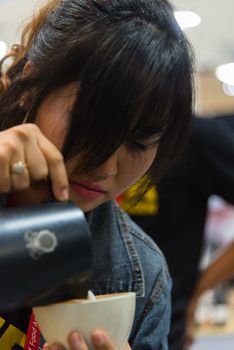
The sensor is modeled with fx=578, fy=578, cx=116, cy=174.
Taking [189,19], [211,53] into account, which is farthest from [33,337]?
[211,53]

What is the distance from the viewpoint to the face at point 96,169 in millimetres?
679

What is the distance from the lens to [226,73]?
13.5 feet

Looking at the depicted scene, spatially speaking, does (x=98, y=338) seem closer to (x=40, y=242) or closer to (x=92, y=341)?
(x=92, y=341)

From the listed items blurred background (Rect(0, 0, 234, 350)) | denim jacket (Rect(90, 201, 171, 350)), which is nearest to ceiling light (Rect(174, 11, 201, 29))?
blurred background (Rect(0, 0, 234, 350))

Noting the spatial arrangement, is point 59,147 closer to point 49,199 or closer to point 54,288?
point 49,199

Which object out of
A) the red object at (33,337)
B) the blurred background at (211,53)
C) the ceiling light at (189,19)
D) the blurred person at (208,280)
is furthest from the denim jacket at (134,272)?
the ceiling light at (189,19)

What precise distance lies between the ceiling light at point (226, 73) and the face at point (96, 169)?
3.32 m

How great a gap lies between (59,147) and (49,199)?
10 cm

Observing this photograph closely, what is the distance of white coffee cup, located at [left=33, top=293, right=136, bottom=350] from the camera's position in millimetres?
584

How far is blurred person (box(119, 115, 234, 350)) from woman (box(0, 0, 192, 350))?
0.63 m

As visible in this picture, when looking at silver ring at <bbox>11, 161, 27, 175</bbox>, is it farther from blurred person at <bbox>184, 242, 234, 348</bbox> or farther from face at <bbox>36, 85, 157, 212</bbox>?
blurred person at <bbox>184, 242, 234, 348</bbox>

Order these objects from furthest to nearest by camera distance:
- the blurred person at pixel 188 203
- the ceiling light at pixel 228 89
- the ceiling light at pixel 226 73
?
the ceiling light at pixel 228 89 < the ceiling light at pixel 226 73 < the blurred person at pixel 188 203

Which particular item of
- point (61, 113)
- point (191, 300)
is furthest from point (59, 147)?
point (191, 300)

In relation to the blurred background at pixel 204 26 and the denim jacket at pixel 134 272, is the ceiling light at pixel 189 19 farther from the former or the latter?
the denim jacket at pixel 134 272
